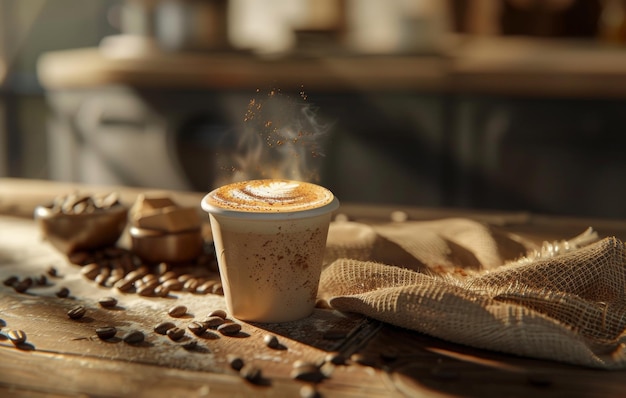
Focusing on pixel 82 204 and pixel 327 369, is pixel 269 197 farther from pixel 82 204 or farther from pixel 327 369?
pixel 82 204

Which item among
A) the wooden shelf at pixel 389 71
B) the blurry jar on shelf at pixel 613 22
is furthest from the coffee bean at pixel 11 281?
the blurry jar on shelf at pixel 613 22

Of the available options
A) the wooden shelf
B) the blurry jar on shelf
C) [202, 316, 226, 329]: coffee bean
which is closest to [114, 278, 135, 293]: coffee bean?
[202, 316, 226, 329]: coffee bean

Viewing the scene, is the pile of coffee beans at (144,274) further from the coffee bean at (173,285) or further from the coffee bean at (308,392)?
the coffee bean at (308,392)

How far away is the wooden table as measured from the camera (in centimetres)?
90

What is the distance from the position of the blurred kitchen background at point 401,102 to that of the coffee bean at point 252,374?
187 centimetres

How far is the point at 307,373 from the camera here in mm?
922

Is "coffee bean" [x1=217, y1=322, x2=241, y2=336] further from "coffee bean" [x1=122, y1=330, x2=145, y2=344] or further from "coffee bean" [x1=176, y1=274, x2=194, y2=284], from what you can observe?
"coffee bean" [x1=176, y1=274, x2=194, y2=284]

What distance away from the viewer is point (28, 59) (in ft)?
18.6

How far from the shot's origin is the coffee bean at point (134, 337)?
40.8 inches

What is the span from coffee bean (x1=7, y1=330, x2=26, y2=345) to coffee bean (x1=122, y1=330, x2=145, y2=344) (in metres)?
0.14

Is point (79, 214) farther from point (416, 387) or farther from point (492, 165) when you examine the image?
point (492, 165)

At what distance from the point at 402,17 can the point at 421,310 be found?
8.06ft

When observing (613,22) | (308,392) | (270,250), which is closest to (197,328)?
(270,250)

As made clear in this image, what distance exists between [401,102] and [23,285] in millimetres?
2094
